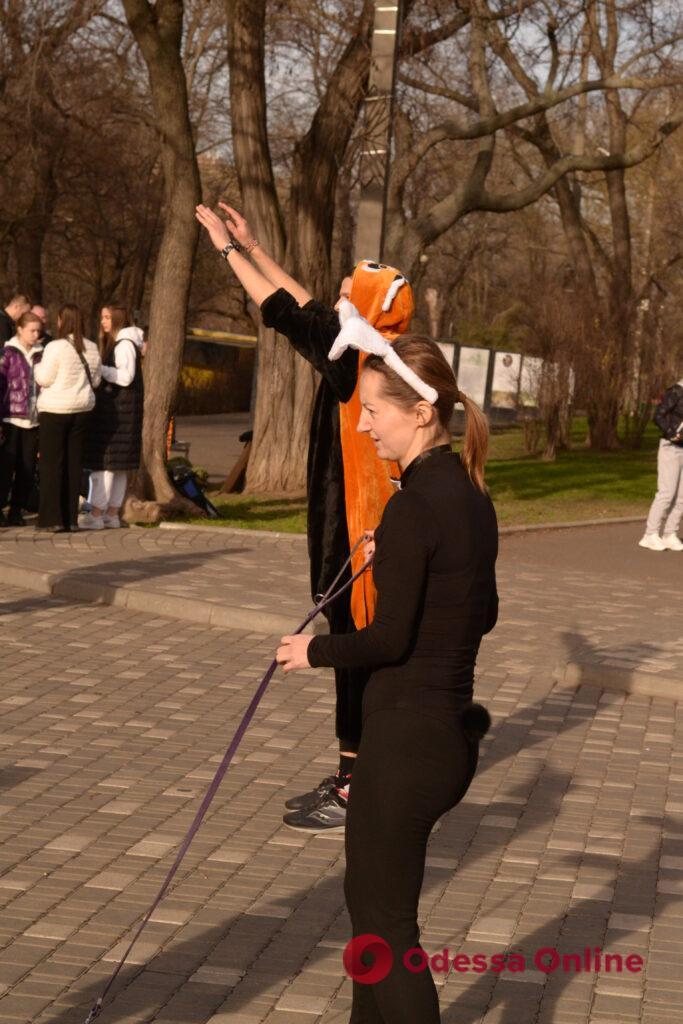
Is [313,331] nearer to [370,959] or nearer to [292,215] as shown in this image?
[370,959]

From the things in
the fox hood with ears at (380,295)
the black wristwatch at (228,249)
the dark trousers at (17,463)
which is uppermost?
the black wristwatch at (228,249)

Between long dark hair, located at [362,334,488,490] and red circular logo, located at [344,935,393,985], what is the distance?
1.03 metres

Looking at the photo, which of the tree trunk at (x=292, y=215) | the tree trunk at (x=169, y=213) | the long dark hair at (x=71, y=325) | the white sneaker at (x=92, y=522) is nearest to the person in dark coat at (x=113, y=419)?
the white sneaker at (x=92, y=522)

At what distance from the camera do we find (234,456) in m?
29.1

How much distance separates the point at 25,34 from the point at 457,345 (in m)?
16.0

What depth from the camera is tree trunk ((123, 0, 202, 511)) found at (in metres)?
17.5

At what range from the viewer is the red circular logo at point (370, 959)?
3.72 meters

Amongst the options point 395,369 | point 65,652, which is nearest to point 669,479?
point 65,652

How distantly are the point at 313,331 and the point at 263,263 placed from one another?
464 mm

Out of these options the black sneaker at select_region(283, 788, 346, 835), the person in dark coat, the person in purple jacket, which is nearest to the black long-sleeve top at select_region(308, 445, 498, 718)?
the black sneaker at select_region(283, 788, 346, 835)

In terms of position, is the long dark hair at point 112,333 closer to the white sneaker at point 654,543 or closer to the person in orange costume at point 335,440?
the white sneaker at point 654,543

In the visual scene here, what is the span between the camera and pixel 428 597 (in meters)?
3.72

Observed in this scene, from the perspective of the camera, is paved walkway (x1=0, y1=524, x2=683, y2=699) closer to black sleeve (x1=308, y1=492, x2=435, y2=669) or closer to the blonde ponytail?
the blonde ponytail

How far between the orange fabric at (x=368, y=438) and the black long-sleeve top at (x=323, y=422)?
0.11 meters
